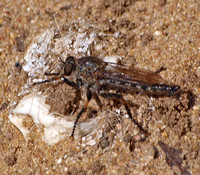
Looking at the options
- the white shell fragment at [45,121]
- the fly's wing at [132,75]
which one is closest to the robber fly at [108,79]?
the fly's wing at [132,75]

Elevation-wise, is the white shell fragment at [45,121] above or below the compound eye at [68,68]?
below

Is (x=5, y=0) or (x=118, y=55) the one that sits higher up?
(x=5, y=0)

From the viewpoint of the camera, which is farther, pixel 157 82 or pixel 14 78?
pixel 14 78

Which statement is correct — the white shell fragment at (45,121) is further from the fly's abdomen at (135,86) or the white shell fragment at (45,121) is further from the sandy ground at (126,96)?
the fly's abdomen at (135,86)

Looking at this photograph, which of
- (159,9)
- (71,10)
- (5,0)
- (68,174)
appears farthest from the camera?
(5,0)

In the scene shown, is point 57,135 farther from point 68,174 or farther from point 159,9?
point 159,9

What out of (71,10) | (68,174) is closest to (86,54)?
(71,10)

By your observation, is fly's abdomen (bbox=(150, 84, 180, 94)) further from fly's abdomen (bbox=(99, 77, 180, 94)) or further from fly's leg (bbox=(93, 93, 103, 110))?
fly's leg (bbox=(93, 93, 103, 110))

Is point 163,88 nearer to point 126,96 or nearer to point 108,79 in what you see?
point 126,96
